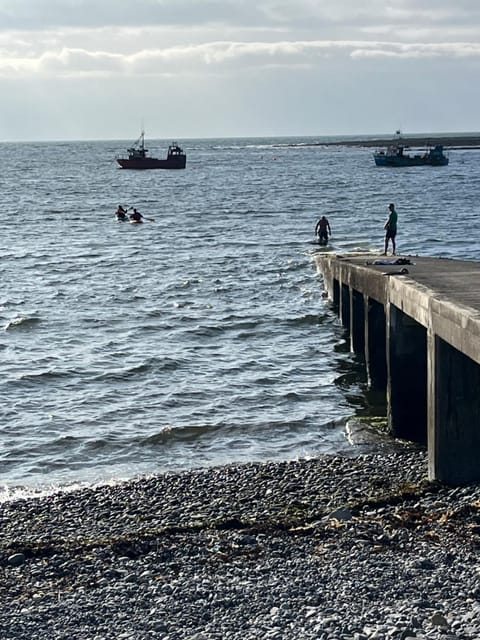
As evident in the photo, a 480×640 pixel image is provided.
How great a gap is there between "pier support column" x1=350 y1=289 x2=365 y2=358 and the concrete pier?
24 millimetres

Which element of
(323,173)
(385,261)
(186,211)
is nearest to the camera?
(385,261)

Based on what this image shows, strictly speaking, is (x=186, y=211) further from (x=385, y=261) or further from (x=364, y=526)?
(x=364, y=526)

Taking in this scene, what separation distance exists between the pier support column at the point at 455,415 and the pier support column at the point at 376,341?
22.3 ft

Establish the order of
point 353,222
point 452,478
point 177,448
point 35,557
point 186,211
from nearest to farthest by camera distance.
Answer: point 35,557 → point 452,478 → point 177,448 → point 353,222 → point 186,211

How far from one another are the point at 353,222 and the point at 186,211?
16.9 metres

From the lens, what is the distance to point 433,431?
593 inches

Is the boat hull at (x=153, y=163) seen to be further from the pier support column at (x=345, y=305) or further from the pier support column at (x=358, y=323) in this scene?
the pier support column at (x=358, y=323)

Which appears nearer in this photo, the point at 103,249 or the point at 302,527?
the point at 302,527

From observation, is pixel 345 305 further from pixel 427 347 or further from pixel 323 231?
pixel 323 231

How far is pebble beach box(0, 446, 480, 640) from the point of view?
1034cm

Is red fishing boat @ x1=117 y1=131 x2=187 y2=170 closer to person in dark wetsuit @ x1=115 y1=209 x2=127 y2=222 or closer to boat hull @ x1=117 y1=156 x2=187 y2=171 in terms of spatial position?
boat hull @ x1=117 y1=156 x2=187 y2=171

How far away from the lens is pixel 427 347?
55.5 feet

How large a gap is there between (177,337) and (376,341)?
28.3 ft

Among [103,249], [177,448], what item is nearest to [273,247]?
[103,249]
